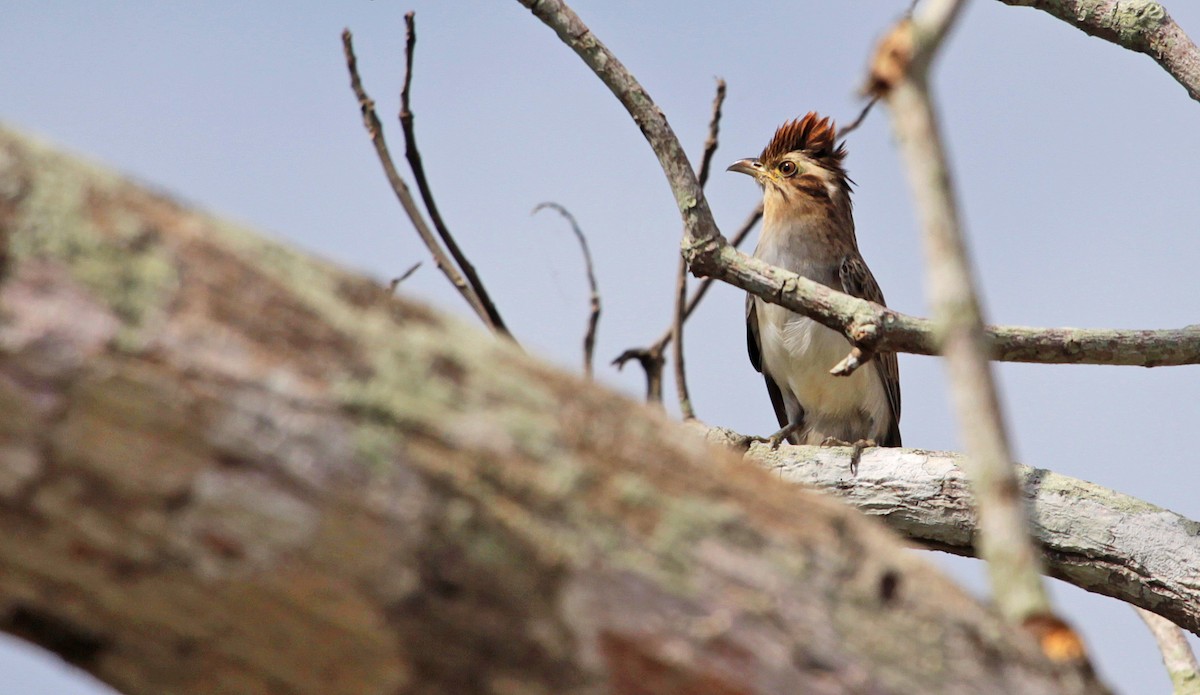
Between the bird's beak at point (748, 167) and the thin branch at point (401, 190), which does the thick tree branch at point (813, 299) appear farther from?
the bird's beak at point (748, 167)

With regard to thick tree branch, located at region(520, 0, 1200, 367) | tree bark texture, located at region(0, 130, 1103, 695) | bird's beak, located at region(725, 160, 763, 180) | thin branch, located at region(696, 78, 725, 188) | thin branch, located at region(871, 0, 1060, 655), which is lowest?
tree bark texture, located at region(0, 130, 1103, 695)

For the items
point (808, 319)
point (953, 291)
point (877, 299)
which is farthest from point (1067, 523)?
point (877, 299)

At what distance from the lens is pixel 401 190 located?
513cm

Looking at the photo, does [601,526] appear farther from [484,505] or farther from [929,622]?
[929,622]

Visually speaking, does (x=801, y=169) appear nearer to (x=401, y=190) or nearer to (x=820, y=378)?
(x=820, y=378)

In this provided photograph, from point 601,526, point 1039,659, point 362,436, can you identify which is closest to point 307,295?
point 362,436

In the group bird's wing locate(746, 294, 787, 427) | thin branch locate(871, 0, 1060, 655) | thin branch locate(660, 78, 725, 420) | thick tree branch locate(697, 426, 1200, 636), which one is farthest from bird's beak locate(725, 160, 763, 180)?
thin branch locate(871, 0, 1060, 655)

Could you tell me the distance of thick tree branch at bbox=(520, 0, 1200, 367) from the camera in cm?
383

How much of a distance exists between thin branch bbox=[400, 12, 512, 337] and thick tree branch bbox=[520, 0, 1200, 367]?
2.86ft

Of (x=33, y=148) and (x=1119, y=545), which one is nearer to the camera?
(x=33, y=148)

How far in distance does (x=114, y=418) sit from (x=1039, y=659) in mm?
1257

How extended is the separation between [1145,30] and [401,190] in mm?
2991

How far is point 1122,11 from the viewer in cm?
459

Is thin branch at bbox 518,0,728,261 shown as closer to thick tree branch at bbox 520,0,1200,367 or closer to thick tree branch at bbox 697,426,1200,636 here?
thick tree branch at bbox 520,0,1200,367
